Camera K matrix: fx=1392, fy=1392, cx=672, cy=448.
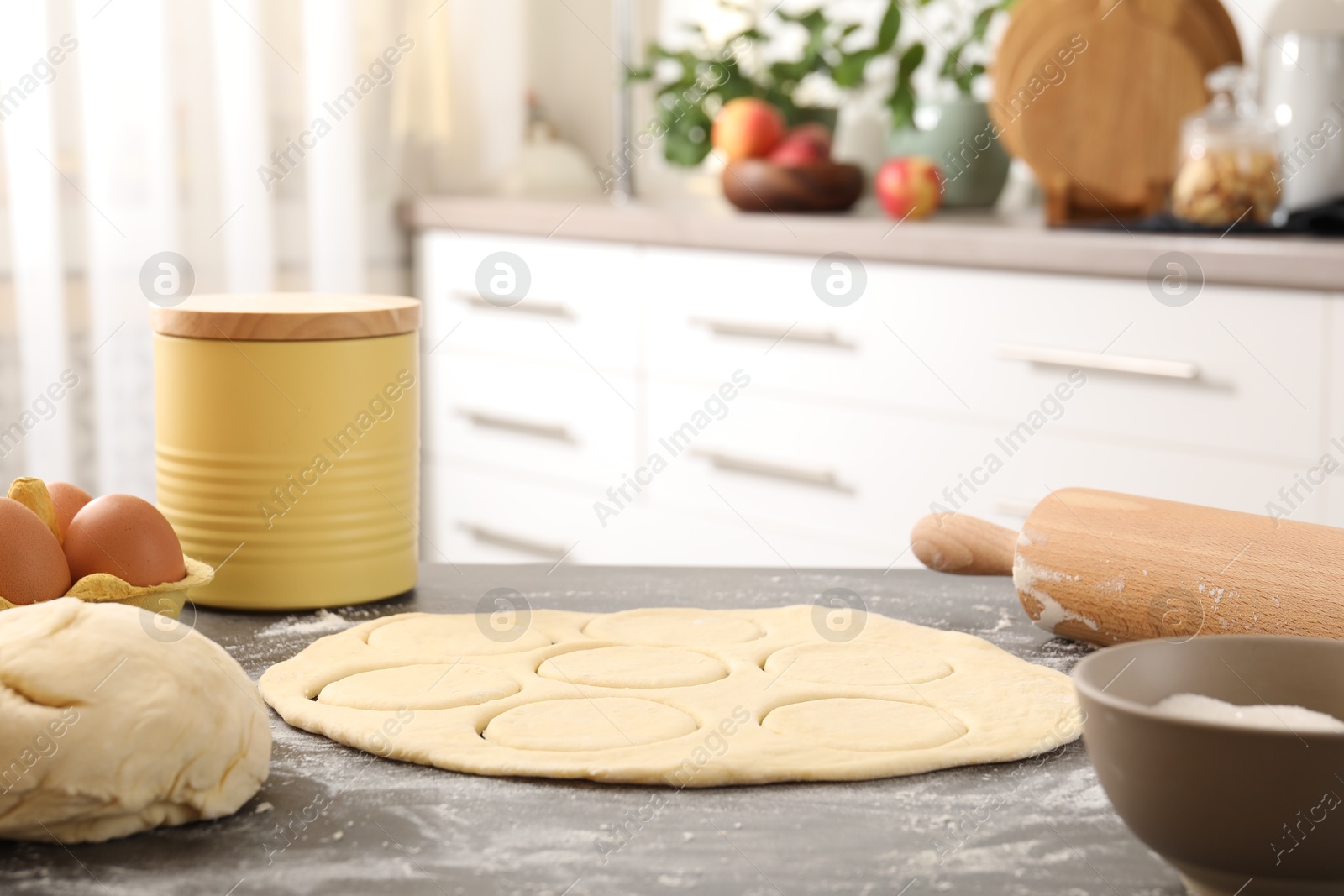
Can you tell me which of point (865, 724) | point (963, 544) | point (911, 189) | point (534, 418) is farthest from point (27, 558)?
point (534, 418)

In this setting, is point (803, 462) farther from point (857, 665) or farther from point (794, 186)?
point (857, 665)

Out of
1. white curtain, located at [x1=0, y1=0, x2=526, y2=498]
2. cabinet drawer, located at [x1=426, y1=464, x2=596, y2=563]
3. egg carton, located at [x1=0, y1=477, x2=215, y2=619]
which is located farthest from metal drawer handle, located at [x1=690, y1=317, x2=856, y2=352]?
egg carton, located at [x1=0, y1=477, x2=215, y2=619]

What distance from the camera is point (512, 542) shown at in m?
2.93

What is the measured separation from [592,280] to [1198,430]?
122cm

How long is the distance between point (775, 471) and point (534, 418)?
Result: 2.07ft

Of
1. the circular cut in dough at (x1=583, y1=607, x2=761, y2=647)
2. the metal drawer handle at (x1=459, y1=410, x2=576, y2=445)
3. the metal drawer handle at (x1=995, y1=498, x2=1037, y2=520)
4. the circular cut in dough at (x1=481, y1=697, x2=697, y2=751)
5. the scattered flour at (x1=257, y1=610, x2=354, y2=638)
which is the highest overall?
the circular cut in dough at (x1=481, y1=697, x2=697, y2=751)

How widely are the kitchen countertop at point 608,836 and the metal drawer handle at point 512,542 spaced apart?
2141mm

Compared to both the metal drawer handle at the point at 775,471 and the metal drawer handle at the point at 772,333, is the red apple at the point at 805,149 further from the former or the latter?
the metal drawer handle at the point at 775,471

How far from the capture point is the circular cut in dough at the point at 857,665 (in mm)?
784

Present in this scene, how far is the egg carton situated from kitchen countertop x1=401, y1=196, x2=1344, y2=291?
1.42 meters

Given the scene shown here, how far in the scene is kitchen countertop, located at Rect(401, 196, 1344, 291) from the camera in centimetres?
177

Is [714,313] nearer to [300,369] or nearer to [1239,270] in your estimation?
[1239,270]

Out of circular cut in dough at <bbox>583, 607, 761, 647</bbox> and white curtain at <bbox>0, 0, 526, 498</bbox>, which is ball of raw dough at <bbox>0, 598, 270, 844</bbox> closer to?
circular cut in dough at <bbox>583, 607, 761, 647</bbox>

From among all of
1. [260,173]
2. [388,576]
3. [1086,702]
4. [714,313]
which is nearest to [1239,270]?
[714,313]
